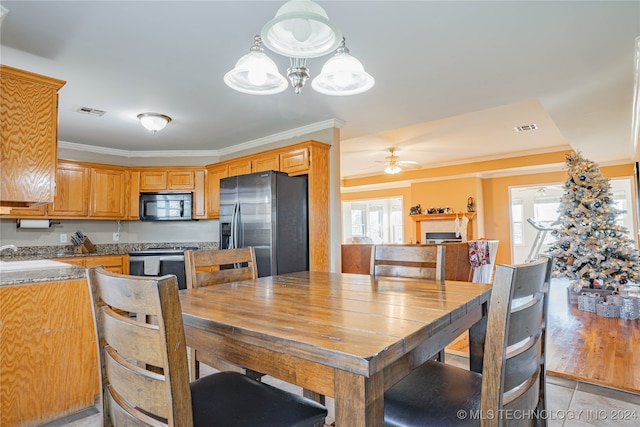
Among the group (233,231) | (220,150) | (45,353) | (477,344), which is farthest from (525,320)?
(220,150)

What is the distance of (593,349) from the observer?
107 inches

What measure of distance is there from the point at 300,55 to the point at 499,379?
4.58 ft

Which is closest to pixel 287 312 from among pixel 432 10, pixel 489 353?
pixel 489 353

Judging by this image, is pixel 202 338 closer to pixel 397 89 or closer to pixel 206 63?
pixel 206 63

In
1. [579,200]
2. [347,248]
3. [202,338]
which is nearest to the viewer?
[202,338]

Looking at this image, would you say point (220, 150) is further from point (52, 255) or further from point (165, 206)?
point (52, 255)

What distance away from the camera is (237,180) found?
3967mm

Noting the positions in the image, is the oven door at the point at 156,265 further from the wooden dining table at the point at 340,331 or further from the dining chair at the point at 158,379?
the dining chair at the point at 158,379

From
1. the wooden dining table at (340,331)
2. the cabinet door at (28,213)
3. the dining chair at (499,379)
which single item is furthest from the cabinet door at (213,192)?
the dining chair at (499,379)

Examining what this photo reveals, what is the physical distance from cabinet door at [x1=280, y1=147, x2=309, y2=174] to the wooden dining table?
2.42 metres

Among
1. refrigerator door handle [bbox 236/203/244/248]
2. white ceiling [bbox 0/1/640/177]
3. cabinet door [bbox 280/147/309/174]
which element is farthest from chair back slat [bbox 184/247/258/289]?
cabinet door [bbox 280/147/309/174]

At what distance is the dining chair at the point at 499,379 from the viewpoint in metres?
0.85

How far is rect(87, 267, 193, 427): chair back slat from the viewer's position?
2.44 feet

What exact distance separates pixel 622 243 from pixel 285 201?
3.93 meters
